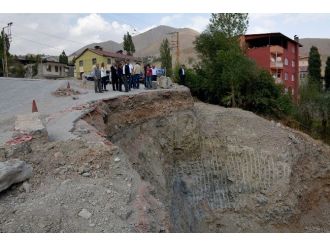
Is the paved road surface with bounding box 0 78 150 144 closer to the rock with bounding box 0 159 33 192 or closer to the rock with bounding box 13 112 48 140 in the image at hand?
the rock with bounding box 13 112 48 140

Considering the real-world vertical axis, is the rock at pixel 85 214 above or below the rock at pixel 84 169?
below

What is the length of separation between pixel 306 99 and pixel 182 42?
88333 millimetres

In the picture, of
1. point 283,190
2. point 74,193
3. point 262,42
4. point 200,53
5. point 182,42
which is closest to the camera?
point 74,193

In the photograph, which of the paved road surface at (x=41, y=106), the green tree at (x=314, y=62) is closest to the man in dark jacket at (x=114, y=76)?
the paved road surface at (x=41, y=106)

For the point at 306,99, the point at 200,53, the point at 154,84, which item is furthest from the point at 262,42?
the point at 154,84

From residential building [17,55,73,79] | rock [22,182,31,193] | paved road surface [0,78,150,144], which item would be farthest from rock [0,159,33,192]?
residential building [17,55,73,79]

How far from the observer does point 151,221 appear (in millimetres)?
6309

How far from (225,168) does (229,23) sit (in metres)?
19.2

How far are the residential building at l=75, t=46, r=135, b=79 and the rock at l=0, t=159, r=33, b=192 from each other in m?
42.7

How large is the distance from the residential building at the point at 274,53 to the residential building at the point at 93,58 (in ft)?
51.9

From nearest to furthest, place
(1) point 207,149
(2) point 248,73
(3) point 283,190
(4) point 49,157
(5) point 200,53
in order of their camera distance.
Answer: (4) point 49,157
(3) point 283,190
(1) point 207,149
(2) point 248,73
(5) point 200,53

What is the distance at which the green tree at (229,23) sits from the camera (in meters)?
33.8

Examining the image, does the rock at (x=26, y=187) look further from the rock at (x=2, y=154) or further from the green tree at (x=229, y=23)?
the green tree at (x=229, y=23)

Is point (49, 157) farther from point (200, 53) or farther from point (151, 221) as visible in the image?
point (200, 53)
